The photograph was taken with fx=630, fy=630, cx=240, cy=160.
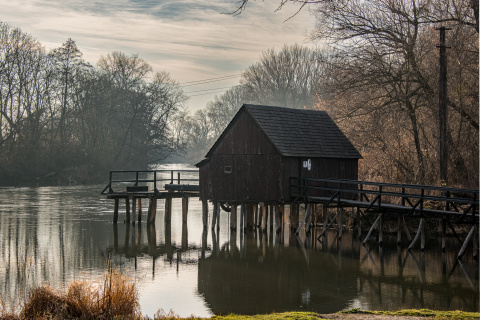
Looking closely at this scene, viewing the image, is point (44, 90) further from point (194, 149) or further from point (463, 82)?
point (194, 149)

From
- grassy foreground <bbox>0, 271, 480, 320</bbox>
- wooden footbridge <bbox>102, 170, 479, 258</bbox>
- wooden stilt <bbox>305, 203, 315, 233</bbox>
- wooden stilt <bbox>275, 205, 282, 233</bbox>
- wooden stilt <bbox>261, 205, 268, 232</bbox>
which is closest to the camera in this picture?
grassy foreground <bbox>0, 271, 480, 320</bbox>

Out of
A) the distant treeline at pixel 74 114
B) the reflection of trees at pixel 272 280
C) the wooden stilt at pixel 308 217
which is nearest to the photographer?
the reflection of trees at pixel 272 280

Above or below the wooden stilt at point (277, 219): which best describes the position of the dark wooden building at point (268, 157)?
above

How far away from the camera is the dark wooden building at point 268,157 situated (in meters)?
26.0

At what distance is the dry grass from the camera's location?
11227 mm

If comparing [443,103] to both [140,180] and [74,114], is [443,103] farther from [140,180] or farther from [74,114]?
[74,114]

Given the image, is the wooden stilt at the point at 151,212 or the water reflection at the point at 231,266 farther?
the wooden stilt at the point at 151,212

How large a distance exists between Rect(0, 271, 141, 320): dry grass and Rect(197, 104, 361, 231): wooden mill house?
14685mm

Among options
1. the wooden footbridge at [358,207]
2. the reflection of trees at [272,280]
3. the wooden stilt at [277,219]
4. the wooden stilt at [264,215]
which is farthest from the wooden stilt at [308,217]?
the reflection of trees at [272,280]

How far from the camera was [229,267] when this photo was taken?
67.3 feet

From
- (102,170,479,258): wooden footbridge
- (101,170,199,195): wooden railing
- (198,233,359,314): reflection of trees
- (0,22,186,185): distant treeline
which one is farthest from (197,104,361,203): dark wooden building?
(0,22,186,185): distant treeline

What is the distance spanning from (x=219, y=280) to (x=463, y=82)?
48.2ft

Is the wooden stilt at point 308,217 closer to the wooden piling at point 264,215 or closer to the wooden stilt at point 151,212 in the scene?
the wooden piling at point 264,215

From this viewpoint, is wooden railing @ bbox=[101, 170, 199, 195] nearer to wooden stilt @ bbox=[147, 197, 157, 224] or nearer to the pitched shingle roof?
wooden stilt @ bbox=[147, 197, 157, 224]
